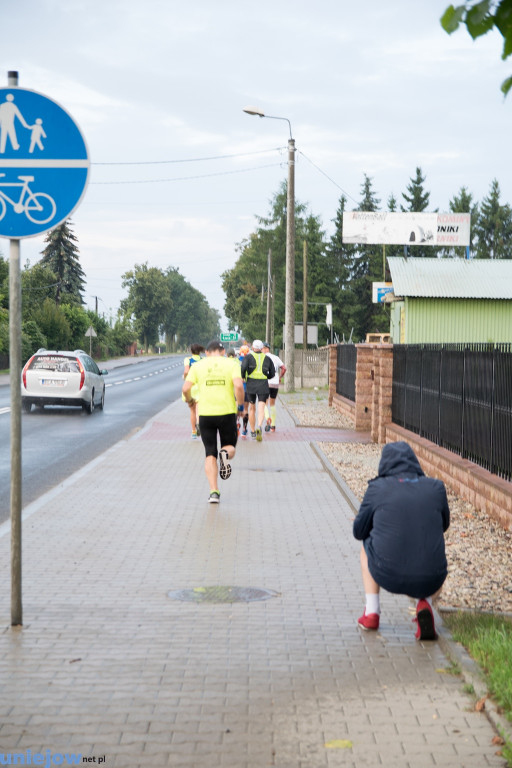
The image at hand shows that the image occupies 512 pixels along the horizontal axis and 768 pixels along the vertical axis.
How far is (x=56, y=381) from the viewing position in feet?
80.5

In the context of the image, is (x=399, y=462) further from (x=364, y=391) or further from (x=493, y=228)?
(x=493, y=228)

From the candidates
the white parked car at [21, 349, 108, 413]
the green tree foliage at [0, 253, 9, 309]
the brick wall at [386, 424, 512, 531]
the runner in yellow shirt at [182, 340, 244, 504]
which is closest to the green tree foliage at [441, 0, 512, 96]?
the brick wall at [386, 424, 512, 531]

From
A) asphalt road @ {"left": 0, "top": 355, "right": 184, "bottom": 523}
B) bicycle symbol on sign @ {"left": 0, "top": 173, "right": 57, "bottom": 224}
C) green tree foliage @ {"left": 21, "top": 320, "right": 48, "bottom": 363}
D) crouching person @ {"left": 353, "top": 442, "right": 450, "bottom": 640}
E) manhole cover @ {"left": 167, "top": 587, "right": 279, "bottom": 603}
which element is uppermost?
bicycle symbol on sign @ {"left": 0, "top": 173, "right": 57, "bottom": 224}

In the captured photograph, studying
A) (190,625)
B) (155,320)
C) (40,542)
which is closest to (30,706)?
(190,625)

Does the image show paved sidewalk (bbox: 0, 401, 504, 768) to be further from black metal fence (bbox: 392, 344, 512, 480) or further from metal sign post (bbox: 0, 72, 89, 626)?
black metal fence (bbox: 392, 344, 512, 480)

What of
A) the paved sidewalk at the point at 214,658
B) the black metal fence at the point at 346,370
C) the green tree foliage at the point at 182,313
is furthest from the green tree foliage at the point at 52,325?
the green tree foliage at the point at 182,313

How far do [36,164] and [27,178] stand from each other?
9 cm

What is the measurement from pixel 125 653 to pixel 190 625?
2.11 feet

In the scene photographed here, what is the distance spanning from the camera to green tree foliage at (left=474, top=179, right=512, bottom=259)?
96.1 meters

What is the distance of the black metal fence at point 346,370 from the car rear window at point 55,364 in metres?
6.71

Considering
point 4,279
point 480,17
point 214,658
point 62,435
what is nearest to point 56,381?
point 62,435

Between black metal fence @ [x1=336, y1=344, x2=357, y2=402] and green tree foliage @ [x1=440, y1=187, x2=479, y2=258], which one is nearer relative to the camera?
black metal fence @ [x1=336, y1=344, x2=357, y2=402]

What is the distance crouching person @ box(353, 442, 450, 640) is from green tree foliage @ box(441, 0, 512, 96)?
10.4 feet

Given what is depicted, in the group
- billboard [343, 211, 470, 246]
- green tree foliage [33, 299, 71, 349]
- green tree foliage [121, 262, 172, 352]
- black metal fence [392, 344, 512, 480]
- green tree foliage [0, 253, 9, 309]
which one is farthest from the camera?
green tree foliage [121, 262, 172, 352]
